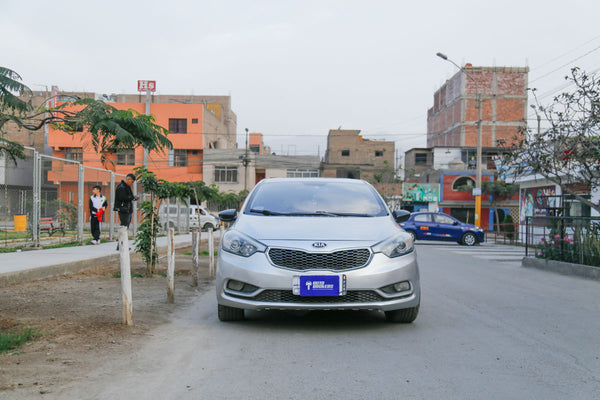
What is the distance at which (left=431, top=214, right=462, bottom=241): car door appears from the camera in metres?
26.4

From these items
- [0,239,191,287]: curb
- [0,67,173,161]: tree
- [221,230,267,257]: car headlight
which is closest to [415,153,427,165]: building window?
[0,239,191,287]: curb

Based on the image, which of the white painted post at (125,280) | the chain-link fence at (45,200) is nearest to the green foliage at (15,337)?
the white painted post at (125,280)

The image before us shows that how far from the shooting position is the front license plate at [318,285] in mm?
5305

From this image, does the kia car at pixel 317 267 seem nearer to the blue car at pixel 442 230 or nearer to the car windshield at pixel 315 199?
the car windshield at pixel 315 199

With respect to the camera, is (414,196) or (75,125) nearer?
(75,125)

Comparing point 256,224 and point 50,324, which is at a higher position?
point 256,224

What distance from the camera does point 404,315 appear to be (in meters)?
5.89

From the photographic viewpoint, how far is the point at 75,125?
506 centimetres

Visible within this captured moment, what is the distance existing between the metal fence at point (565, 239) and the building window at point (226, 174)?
1702 inches

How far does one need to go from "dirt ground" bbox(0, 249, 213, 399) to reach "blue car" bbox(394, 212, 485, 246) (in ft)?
58.9

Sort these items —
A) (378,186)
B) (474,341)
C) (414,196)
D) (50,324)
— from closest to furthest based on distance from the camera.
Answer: (474,341) < (50,324) < (414,196) < (378,186)

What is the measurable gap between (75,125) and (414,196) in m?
49.8

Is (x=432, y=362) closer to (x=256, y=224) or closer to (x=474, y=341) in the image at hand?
(x=474, y=341)

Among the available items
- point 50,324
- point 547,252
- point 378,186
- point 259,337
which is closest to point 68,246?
point 50,324
